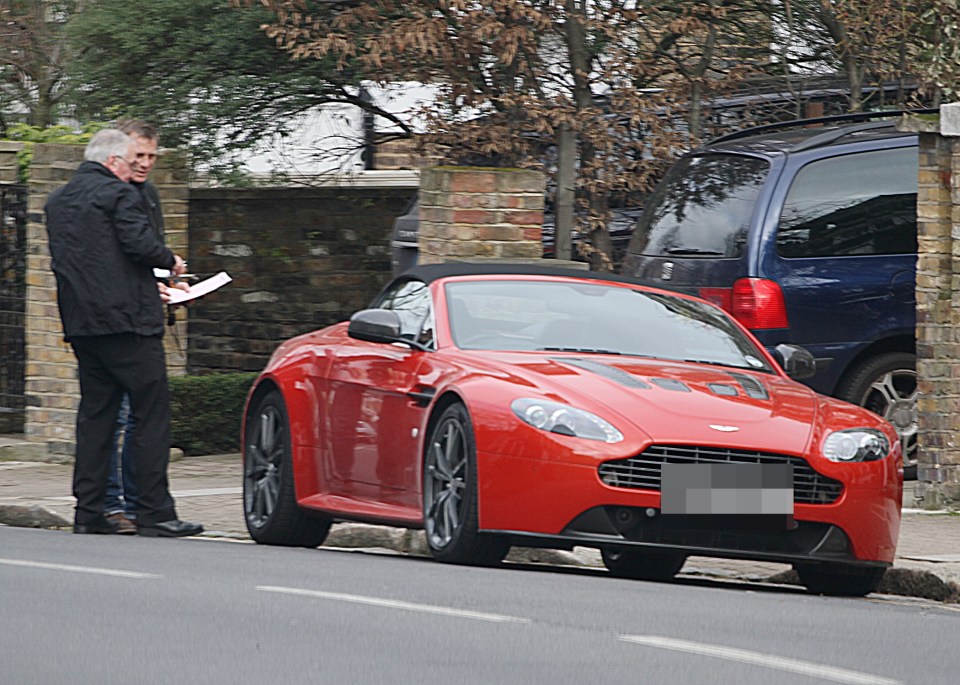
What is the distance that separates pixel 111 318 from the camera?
945 centimetres

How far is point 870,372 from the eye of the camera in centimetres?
1184

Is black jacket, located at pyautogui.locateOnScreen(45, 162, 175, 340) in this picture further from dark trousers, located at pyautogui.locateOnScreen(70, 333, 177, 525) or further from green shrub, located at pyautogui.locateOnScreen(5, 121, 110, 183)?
green shrub, located at pyautogui.locateOnScreen(5, 121, 110, 183)

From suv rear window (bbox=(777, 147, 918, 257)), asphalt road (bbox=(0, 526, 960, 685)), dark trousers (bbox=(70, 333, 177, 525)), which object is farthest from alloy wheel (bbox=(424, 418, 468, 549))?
suv rear window (bbox=(777, 147, 918, 257))

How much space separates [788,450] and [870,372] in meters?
3.82

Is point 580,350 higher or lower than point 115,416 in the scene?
higher

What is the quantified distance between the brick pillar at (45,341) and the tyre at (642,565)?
5.83 meters

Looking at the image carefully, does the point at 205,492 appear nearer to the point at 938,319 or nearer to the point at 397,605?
the point at 938,319

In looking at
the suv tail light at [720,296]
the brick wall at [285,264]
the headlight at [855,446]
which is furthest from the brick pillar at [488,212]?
the brick wall at [285,264]

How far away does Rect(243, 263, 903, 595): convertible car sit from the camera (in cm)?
805

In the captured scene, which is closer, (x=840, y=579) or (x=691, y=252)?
(x=840, y=579)

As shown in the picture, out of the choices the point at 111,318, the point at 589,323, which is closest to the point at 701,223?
the point at 589,323

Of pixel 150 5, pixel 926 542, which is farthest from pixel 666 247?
pixel 150 5

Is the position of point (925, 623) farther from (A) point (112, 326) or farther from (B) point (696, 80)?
(B) point (696, 80)

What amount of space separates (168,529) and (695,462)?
2870 millimetres
